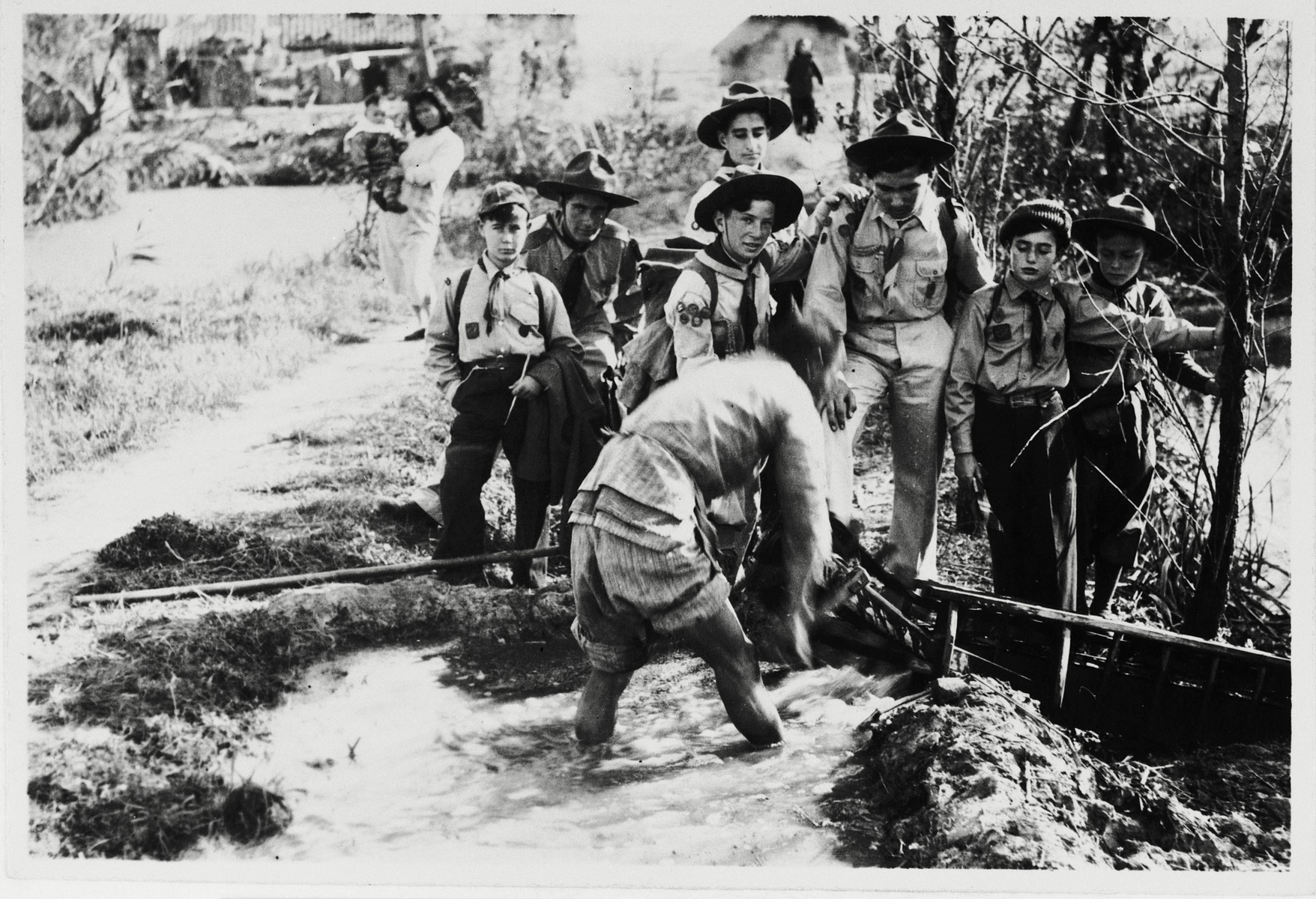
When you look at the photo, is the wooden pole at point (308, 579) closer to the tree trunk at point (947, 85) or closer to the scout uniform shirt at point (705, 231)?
the scout uniform shirt at point (705, 231)

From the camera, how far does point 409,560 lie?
611 cm

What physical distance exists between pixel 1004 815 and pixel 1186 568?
1.66 metres

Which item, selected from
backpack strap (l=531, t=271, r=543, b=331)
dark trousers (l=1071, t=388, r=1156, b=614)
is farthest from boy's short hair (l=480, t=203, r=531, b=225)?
dark trousers (l=1071, t=388, r=1156, b=614)

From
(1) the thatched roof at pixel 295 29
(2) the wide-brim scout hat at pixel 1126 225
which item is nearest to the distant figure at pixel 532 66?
(1) the thatched roof at pixel 295 29

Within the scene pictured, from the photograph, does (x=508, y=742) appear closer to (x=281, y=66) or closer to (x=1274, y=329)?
(x=281, y=66)

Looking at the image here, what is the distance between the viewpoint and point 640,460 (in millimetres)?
4973

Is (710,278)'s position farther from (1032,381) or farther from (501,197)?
(1032,381)

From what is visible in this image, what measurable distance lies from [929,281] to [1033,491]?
3.29 feet

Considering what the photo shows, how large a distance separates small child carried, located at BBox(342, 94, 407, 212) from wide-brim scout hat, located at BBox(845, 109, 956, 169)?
2.25 m

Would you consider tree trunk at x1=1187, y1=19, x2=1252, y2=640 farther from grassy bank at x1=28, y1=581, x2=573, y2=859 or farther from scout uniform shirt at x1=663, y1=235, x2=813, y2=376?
grassy bank at x1=28, y1=581, x2=573, y2=859

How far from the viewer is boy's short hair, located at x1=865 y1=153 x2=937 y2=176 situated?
18.4 ft

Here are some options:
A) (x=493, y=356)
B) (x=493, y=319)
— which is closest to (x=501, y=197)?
(x=493, y=319)

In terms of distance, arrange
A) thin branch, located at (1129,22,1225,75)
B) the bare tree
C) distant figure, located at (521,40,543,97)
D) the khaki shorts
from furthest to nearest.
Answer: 1. distant figure, located at (521,40,543,97)
2. the bare tree
3. thin branch, located at (1129,22,1225,75)
4. the khaki shorts

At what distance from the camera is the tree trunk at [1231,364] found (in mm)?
5641
